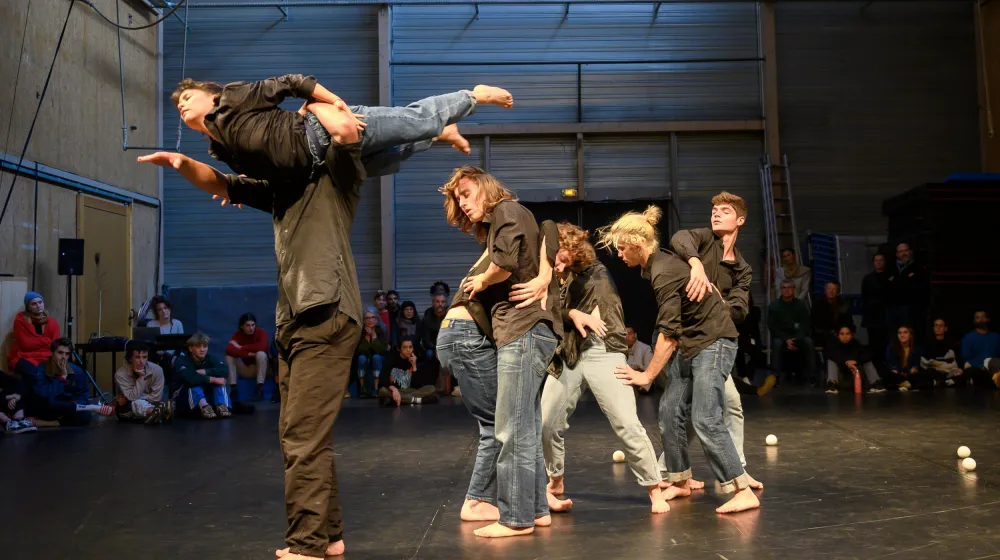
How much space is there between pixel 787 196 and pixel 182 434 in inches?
390

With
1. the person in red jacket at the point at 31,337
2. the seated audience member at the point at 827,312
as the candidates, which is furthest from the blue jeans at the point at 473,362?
the seated audience member at the point at 827,312

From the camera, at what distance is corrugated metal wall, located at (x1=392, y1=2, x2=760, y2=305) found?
1434 centimetres

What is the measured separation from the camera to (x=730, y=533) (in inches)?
147

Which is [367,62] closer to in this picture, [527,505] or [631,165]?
[631,165]

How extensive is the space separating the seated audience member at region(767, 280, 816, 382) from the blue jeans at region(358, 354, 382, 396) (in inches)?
200

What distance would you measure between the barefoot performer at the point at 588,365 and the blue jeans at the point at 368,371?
6772mm

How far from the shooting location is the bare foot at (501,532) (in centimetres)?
370

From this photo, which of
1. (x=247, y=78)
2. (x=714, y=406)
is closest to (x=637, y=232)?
(x=714, y=406)

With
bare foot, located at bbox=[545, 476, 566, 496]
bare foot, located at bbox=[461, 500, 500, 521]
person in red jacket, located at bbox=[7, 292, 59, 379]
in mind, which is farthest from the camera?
person in red jacket, located at bbox=[7, 292, 59, 379]

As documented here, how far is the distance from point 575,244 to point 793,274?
29.2 ft

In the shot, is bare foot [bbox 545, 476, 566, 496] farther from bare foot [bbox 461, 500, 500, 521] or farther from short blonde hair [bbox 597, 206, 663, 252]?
short blonde hair [bbox 597, 206, 663, 252]

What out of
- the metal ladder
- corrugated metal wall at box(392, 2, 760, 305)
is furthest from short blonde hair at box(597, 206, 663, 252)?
corrugated metal wall at box(392, 2, 760, 305)

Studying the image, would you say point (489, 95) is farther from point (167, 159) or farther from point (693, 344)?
point (693, 344)

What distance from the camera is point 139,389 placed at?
9398 mm
